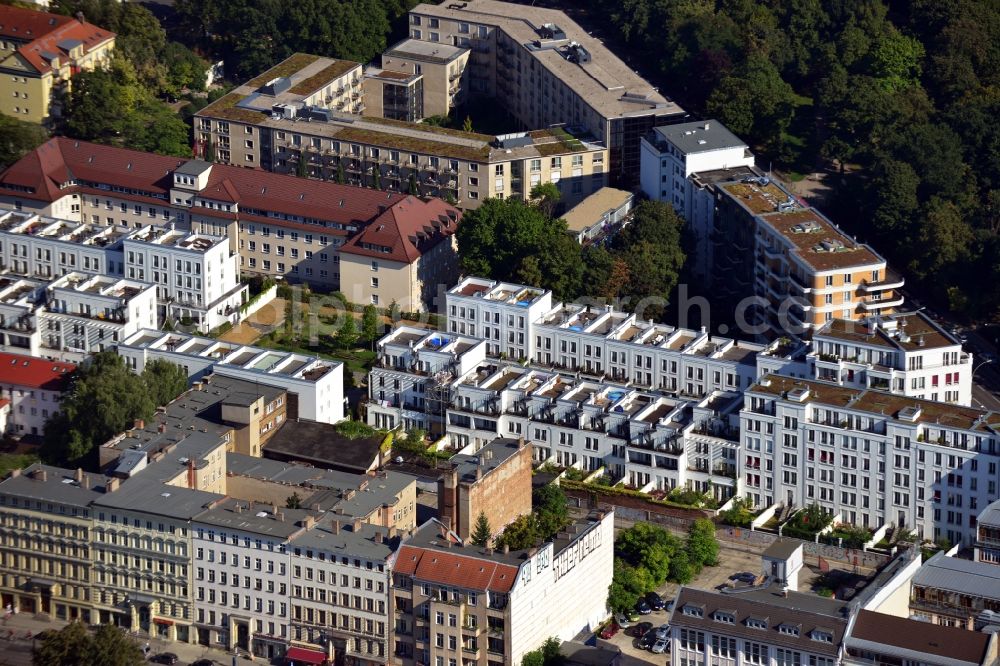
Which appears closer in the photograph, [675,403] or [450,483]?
[450,483]

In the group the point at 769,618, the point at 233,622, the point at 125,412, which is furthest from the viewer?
the point at 125,412

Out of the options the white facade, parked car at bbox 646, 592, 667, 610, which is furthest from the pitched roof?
the white facade

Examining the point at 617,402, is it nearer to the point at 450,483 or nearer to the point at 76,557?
the point at 450,483

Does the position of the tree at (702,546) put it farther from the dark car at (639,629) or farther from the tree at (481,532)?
the tree at (481,532)

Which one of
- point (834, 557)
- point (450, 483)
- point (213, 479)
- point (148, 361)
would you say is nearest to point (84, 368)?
point (148, 361)

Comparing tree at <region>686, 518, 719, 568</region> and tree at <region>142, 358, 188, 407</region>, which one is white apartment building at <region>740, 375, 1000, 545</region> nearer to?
tree at <region>686, 518, 719, 568</region>
